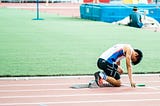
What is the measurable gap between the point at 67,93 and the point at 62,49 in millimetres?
7063

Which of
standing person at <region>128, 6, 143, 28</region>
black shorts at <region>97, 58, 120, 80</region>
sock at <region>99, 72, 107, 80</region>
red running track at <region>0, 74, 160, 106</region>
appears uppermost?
black shorts at <region>97, 58, 120, 80</region>

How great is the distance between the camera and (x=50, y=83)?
9.83 m

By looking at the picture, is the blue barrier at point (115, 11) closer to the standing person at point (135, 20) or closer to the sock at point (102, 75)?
the standing person at point (135, 20)

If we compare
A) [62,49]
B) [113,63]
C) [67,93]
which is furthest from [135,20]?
[67,93]

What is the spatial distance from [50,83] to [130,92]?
161 centimetres

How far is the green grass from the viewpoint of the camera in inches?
460

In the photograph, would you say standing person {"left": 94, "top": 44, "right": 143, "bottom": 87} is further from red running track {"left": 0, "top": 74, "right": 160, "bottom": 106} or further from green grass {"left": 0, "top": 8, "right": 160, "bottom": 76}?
green grass {"left": 0, "top": 8, "right": 160, "bottom": 76}

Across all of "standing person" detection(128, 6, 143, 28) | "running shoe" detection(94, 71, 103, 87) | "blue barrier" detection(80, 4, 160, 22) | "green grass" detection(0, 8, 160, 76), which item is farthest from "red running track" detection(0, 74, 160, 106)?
"blue barrier" detection(80, 4, 160, 22)

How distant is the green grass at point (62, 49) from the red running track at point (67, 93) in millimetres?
1023

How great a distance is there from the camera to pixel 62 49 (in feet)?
51.9

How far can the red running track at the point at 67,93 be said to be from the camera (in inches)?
317

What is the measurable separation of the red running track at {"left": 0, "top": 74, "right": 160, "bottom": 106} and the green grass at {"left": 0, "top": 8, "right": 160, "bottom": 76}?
1.02 meters

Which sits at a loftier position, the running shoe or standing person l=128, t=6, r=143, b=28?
the running shoe

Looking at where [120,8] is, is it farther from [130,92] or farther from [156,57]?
[130,92]
